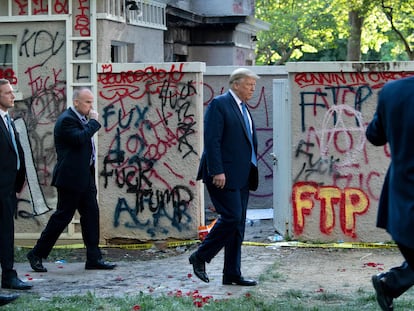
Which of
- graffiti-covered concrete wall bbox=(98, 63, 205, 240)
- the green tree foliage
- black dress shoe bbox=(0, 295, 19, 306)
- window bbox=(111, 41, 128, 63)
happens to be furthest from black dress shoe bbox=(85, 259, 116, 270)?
the green tree foliage

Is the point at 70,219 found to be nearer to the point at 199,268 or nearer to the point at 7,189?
the point at 7,189

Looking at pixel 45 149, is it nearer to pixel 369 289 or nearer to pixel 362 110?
pixel 362 110

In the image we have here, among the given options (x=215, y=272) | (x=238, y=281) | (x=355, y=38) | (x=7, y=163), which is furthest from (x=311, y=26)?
(x=7, y=163)

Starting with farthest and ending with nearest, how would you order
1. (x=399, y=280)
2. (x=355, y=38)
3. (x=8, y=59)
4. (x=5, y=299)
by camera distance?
(x=355, y=38) < (x=8, y=59) < (x=5, y=299) < (x=399, y=280)

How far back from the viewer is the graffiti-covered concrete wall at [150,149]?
1091cm

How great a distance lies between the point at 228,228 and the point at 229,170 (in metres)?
0.51

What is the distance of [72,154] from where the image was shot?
30.2 ft

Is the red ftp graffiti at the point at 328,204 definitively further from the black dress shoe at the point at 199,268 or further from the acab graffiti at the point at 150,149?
the black dress shoe at the point at 199,268

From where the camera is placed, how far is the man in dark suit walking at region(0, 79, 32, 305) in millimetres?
8180

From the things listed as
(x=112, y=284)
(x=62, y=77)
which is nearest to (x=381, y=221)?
(x=112, y=284)

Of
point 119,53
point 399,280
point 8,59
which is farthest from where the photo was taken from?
point 119,53

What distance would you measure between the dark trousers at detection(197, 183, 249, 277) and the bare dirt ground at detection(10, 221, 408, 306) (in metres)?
0.26

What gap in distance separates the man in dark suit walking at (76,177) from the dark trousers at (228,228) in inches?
63.7

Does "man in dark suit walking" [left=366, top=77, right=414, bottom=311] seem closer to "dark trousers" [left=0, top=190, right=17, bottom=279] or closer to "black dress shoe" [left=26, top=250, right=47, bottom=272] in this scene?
"dark trousers" [left=0, top=190, right=17, bottom=279]
